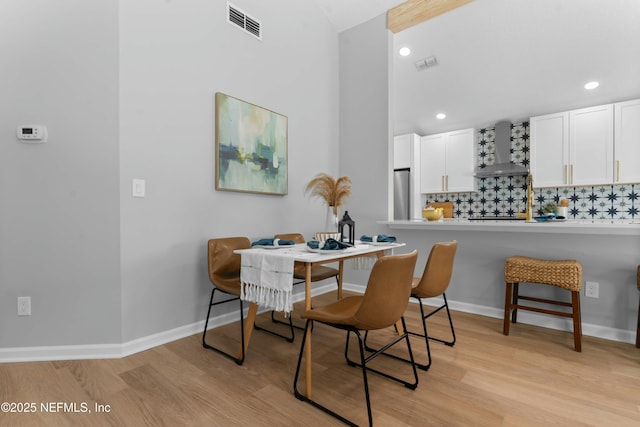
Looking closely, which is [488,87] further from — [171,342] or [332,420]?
[171,342]

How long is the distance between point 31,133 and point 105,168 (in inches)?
17.5

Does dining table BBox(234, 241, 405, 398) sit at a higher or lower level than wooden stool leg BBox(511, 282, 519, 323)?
higher

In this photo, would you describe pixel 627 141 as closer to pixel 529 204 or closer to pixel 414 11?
pixel 529 204

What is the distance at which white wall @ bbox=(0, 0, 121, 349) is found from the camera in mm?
1879

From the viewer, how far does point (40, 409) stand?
146 cm

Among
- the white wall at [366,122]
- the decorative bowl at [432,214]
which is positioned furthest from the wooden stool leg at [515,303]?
the white wall at [366,122]

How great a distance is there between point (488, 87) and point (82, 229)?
4.72 metres

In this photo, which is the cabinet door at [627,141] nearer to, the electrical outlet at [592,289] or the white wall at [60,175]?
the electrical outlet at [592,289]

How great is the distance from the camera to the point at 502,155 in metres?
4.79

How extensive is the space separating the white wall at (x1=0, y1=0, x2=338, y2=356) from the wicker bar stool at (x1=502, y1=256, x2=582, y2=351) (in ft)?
7.95

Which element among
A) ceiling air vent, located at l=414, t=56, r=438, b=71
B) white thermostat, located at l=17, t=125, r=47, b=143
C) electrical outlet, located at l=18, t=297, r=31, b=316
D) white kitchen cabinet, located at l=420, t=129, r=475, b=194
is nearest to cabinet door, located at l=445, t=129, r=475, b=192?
white kitchen cabinet, located at l=420, t=129, r=475, b=194

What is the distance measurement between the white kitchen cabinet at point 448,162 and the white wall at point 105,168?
403 cm

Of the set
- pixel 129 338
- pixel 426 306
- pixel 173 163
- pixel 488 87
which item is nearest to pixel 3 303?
pixel 129 338

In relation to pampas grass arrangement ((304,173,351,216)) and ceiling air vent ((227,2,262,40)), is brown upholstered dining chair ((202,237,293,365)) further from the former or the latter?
ceiling air vent ((227,2,262,40))
